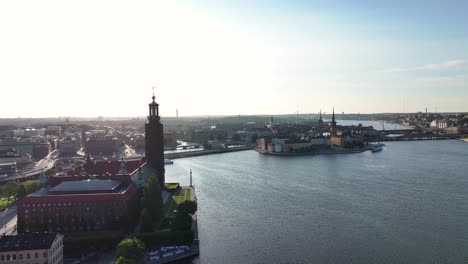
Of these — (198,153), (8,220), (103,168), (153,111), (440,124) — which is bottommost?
(8,220)

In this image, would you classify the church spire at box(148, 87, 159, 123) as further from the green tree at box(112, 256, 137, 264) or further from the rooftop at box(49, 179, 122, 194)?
the green tree at box(112, 256, 137, 264)

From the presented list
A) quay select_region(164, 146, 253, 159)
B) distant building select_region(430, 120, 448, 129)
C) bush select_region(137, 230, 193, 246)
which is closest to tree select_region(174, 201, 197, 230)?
bush select_region(137, 230, 193, 246)

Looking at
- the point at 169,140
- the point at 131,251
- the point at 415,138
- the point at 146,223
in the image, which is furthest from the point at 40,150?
the point at 415,138

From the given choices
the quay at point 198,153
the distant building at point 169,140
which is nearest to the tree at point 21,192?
the quay at point 198,153

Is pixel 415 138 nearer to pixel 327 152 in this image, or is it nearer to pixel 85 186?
pixel 327 152

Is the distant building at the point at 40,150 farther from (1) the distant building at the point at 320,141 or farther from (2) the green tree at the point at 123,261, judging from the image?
(2) the green tree at the point at 123,261

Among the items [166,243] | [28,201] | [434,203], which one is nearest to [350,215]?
[434,203]

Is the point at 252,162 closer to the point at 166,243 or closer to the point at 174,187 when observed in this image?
the point at 174,187
